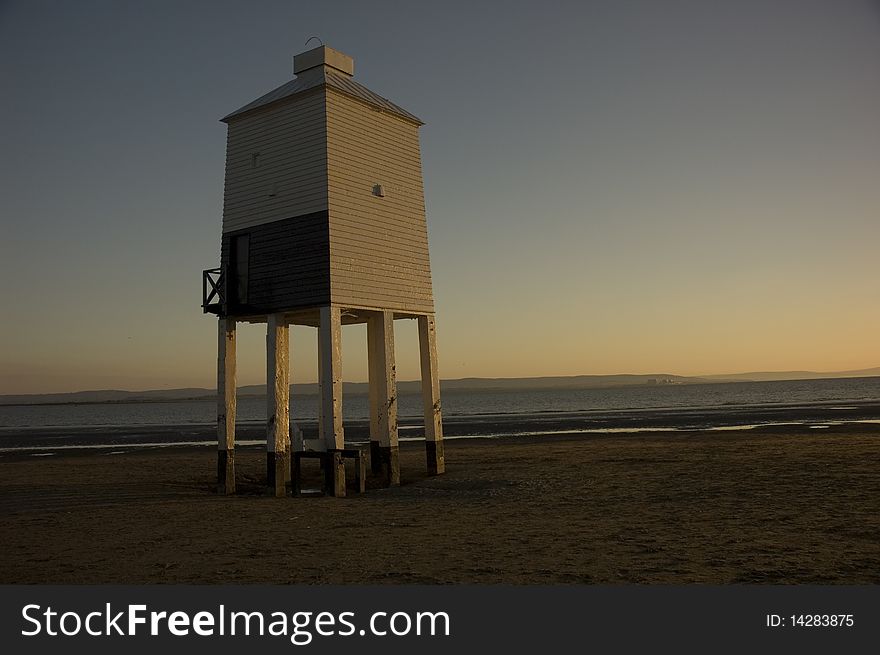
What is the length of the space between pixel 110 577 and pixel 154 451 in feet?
94.4

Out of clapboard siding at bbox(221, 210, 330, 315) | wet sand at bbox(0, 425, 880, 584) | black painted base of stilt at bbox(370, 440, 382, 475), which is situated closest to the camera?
wet sand at bbox(0, 425, 880, 584)

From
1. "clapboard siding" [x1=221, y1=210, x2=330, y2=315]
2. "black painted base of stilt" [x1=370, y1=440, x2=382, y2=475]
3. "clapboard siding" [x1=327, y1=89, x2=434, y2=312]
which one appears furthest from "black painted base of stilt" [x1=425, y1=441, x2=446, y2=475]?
"clapboard siding" [x1=221, y1=210, x2=330, y2=315]

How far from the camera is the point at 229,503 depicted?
16609 millimetres

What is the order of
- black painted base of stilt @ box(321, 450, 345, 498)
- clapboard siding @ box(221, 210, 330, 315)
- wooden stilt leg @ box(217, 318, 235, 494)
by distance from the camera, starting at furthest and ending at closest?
wooden stilt leg @ box(217, 318, 235, 494)
clapboard siding @ box(221, 210, 330, 315)
black painted base of stilt @ box(321, 450, 345, 498)

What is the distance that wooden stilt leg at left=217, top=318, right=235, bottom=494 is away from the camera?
19344mm

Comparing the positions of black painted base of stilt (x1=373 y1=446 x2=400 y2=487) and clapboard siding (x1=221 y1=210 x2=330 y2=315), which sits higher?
clapboard siding (x1=221 y1=210 x2=330 y2=315)

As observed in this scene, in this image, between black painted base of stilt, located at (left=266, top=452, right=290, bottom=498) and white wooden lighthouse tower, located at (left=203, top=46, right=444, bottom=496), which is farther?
black painted base of stilt, located at (left=266, top=452, right=290, bottom=498)

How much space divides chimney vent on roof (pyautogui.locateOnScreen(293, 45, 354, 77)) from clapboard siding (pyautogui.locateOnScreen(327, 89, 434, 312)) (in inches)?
60.1

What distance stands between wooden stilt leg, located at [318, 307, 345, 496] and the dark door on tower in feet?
9.28

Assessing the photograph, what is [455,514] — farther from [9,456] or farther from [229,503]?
[9,456]

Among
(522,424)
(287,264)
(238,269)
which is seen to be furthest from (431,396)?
(522,424)

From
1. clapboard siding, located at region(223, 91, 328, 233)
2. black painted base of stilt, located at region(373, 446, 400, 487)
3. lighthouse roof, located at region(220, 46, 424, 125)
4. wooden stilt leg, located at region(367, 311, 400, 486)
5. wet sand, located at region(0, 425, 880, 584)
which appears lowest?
wet sand, located at region(0, 425, 880, 584)

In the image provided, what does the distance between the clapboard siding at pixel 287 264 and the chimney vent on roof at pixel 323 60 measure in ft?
14.6

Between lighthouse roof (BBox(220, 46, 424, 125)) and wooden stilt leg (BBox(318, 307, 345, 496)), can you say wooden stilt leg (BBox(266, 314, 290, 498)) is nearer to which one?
wooden stilt leg (BBox(318, 307, 345, 496))
